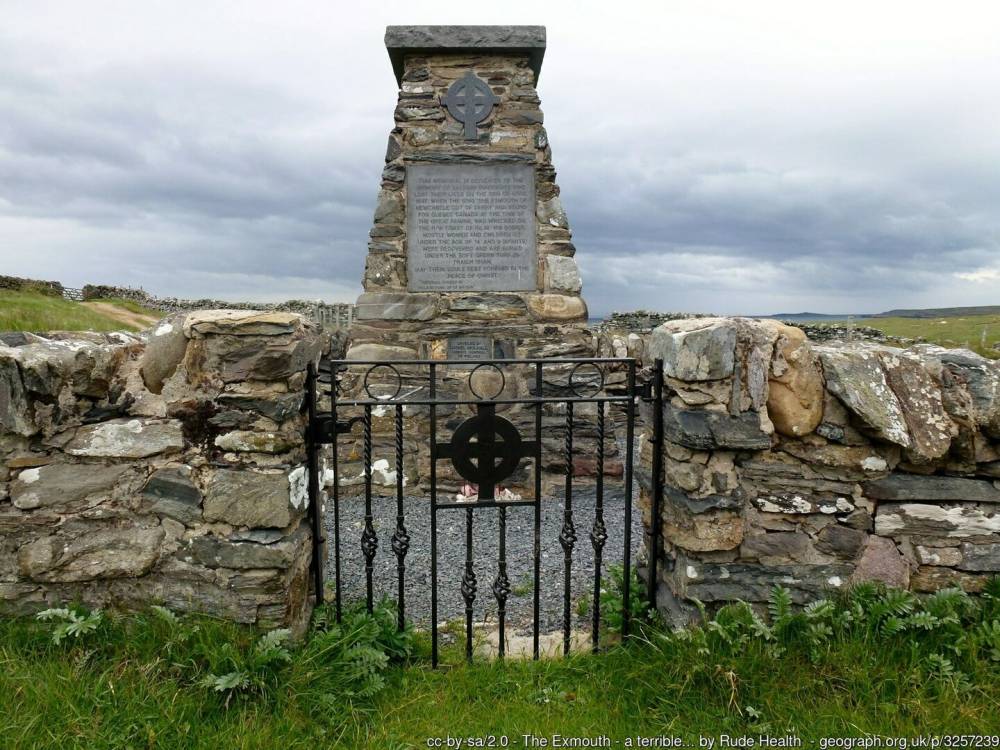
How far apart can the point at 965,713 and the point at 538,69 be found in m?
6.36

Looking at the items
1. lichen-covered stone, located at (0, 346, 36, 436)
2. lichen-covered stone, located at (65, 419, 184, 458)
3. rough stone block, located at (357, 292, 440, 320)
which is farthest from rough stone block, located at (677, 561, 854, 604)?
rough stone block, located at (357, 292, 440, 320)

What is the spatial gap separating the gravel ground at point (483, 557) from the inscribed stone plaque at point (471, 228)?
2.33 m

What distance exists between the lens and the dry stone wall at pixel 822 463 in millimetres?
2582

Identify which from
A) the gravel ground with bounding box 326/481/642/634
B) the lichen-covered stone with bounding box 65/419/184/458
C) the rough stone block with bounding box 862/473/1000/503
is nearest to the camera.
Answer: the lichen-covered stone with bounding box 65/419/184/458

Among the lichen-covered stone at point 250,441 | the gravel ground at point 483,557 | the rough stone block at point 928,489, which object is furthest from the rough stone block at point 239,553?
the rough stone block at point 928,489

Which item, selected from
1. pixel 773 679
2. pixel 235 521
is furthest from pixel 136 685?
pixel 773 679

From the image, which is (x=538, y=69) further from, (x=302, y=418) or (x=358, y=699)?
(x=358, y=699)

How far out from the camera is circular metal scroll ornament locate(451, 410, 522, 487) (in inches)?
114

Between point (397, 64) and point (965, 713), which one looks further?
point (397, 64)

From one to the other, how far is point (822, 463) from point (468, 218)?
4.56 metres

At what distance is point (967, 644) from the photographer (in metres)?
2.53

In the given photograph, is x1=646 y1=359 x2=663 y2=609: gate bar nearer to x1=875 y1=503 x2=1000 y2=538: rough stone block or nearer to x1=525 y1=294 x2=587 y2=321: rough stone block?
x1=875 y1=503 x2=1000 y2=538: rough stone block

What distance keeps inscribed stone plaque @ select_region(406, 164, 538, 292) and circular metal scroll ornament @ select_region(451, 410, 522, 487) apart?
12.0ft

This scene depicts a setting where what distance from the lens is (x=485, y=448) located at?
2.93 meters
